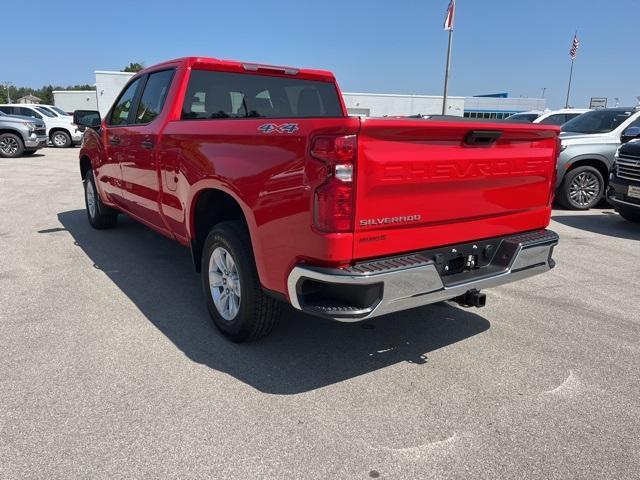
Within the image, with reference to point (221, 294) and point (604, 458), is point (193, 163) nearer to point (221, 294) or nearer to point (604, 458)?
point (221, 294)

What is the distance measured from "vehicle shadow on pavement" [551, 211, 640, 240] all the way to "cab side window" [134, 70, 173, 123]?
254 inches

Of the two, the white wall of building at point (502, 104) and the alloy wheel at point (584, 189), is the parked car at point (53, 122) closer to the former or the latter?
the alloy wheel at point (584, 189)

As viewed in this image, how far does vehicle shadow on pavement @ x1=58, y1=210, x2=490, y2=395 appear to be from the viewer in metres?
3.20

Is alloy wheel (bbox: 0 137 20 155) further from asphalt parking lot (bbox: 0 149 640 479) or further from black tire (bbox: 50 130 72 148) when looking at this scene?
asphalt parking lot (bbox: 0 149 640 479)

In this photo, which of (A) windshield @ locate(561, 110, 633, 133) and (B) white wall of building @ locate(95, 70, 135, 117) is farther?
(B) white wall of building @ locate(95, 70, 135, 117)

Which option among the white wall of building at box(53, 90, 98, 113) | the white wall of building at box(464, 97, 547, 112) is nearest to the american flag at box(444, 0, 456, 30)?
the white wall of building at box(53, 90, 98, 113)

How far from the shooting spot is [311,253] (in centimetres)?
262

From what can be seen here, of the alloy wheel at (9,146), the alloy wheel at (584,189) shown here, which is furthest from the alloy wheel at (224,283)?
the alloy wheel at (9,146)

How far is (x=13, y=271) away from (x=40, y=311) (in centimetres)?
137

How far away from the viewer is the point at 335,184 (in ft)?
8.12

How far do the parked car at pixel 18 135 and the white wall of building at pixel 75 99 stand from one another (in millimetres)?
22688

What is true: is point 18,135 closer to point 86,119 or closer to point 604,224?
point 86,119

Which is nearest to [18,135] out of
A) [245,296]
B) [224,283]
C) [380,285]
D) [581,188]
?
[224,283]

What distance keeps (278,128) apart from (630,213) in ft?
23.8
